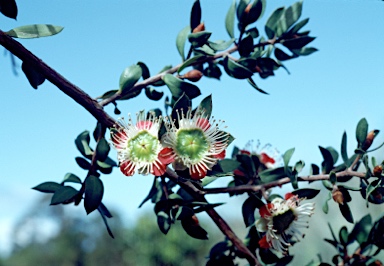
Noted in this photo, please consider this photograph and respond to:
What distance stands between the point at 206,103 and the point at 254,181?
6.7 inches

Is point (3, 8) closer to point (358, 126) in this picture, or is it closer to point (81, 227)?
point (358, 126)

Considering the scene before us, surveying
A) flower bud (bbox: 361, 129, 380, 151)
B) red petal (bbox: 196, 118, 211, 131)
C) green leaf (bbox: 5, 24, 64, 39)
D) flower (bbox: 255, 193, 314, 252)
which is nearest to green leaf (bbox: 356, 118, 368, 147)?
flower bud (bbox: 361, 129, 380, 151)

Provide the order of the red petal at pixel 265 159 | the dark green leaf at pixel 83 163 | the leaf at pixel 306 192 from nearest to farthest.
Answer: the leaf at pixel 306 192 < the dark green leaf at pixel 83 163 < the red petal at pixel 265 159

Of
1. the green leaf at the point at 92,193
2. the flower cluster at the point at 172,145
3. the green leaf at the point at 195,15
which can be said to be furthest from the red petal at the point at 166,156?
the green leaf at the point at 195,15

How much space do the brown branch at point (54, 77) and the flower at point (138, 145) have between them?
0.04 m

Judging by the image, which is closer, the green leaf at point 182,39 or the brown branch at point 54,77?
the brown branch at point 54,77

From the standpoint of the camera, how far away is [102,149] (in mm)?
748

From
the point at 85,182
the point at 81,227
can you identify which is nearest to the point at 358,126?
the point at 85,182

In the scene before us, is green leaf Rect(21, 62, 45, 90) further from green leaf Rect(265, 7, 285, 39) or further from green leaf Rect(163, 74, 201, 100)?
green leaf Rect(265, 7, 285, 39)

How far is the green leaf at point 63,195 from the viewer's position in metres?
0.72

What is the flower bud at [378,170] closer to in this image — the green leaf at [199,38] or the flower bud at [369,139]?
the flower bud at [369,139]

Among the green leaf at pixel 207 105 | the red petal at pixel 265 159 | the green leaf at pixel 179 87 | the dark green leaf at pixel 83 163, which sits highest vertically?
the green leaf at pixel 179 87

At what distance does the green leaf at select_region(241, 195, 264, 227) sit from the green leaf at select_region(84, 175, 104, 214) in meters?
0.21

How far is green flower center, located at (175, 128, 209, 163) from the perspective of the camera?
667 millimetres
